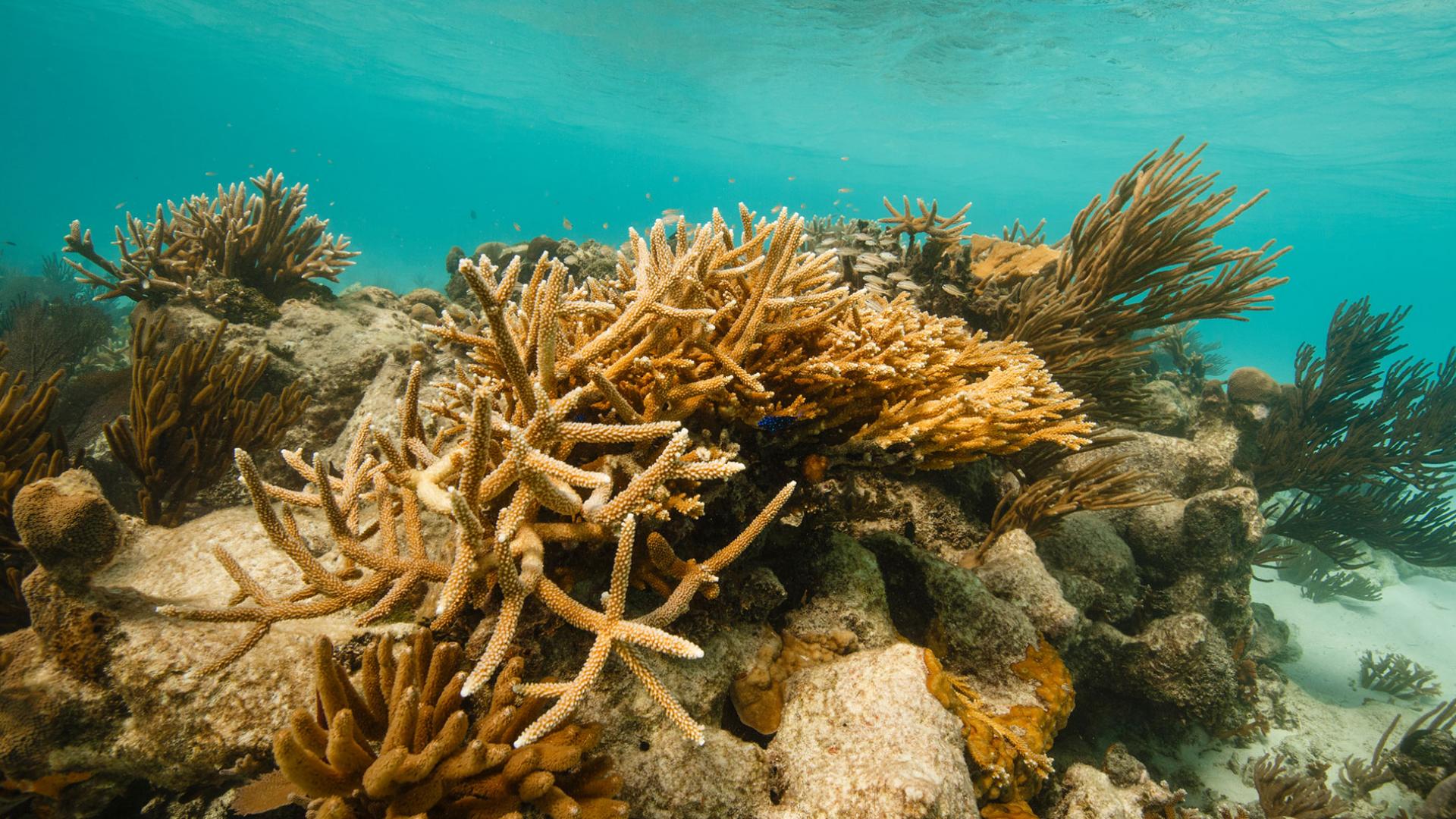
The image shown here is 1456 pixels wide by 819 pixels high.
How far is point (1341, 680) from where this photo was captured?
8352 mm

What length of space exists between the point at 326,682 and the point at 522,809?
716mm

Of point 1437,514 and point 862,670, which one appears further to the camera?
point 1437,514

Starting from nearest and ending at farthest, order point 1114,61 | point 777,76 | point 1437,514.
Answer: point 1437,514 → point 1114,61 → point 777,76

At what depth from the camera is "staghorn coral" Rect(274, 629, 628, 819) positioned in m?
1.55

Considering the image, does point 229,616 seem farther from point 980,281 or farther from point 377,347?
point 980,281

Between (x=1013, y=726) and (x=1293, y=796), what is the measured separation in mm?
4081

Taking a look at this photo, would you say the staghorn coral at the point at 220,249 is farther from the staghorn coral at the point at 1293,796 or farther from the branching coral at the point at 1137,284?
the staghorn coral at the point at 1293,796

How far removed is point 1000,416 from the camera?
2.70 m

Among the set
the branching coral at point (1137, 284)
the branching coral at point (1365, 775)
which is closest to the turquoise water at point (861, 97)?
the branching coral at point (1137, 284)

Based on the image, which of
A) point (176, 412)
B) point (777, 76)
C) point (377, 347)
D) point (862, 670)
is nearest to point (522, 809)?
point (862, 670)

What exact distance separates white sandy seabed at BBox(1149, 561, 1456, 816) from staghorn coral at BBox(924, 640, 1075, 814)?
3.06 metres

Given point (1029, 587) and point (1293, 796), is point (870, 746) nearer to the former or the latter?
point (1029, 587)

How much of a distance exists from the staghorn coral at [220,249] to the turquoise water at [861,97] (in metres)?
6.09

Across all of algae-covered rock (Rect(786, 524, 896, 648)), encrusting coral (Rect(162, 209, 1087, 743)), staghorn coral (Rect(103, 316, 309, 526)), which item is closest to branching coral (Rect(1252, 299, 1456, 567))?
encrusting coral (Rect(162, 209, 1087, 743))
